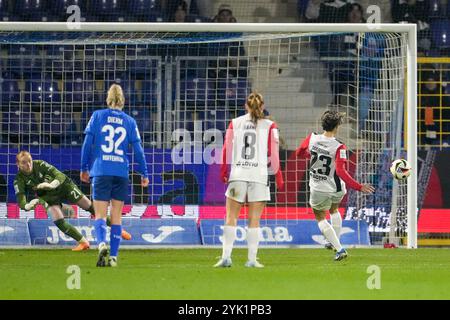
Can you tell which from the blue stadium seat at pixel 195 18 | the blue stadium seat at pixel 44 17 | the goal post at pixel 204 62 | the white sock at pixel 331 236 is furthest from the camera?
the blue stadium seat at pixel 44 17

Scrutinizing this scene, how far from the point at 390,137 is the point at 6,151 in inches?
240

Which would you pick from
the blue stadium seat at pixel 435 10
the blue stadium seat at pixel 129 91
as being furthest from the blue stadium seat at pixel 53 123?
the blue stadium seat at pixel 435 10

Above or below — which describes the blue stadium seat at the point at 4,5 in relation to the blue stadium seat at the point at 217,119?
above

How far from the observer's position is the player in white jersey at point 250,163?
1397 centimetres

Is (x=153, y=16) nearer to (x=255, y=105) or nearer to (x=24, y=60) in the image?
(x=24, y=60)

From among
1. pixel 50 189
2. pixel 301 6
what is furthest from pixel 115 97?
pixel 301 6

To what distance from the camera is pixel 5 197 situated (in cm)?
1955

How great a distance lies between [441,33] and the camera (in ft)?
85.2

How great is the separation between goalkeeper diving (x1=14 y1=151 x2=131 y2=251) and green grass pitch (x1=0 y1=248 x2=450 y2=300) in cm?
53

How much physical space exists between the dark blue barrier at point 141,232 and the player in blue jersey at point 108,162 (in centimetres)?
510

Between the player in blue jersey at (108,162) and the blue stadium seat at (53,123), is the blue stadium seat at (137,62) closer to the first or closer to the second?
the blue stadium seat at (53,123)

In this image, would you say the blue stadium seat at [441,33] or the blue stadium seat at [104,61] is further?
the blue stadium seat at [441,33]

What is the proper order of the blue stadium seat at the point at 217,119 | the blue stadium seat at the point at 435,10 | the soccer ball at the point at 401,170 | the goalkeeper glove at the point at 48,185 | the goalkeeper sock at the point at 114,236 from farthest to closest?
the blue stadium seat at the point at 435,10 < the blue stadium seat at the point at 217,119 < the goalkeeper glove at the point at 48,185 < the soccer ball at the point at 401,170 < the goalkeeper sock at the point at 114,236
